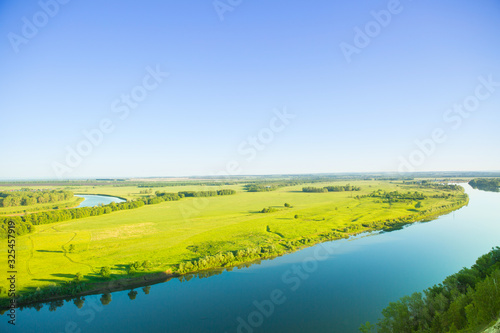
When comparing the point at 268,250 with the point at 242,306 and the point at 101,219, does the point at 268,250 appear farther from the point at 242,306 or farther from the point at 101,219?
the point at 101,219

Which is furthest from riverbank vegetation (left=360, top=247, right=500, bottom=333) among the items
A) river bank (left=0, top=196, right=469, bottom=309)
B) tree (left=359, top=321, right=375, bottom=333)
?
river bank (left=0, top=196, right=469, bottom=309)

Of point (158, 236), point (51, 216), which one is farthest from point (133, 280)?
point (51, 216)

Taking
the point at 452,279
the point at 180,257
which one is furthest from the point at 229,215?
the point at 452,279

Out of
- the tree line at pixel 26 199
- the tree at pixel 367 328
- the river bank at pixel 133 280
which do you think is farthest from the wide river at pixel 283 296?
the tree line at pixel 26 199

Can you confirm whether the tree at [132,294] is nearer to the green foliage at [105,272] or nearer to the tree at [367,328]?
the green foliage at [105,272]

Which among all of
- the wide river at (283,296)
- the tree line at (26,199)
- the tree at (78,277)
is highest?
the tree line at (26,199)

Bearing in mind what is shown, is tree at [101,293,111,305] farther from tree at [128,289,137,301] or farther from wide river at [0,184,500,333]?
tree at [128,289,137,301]
